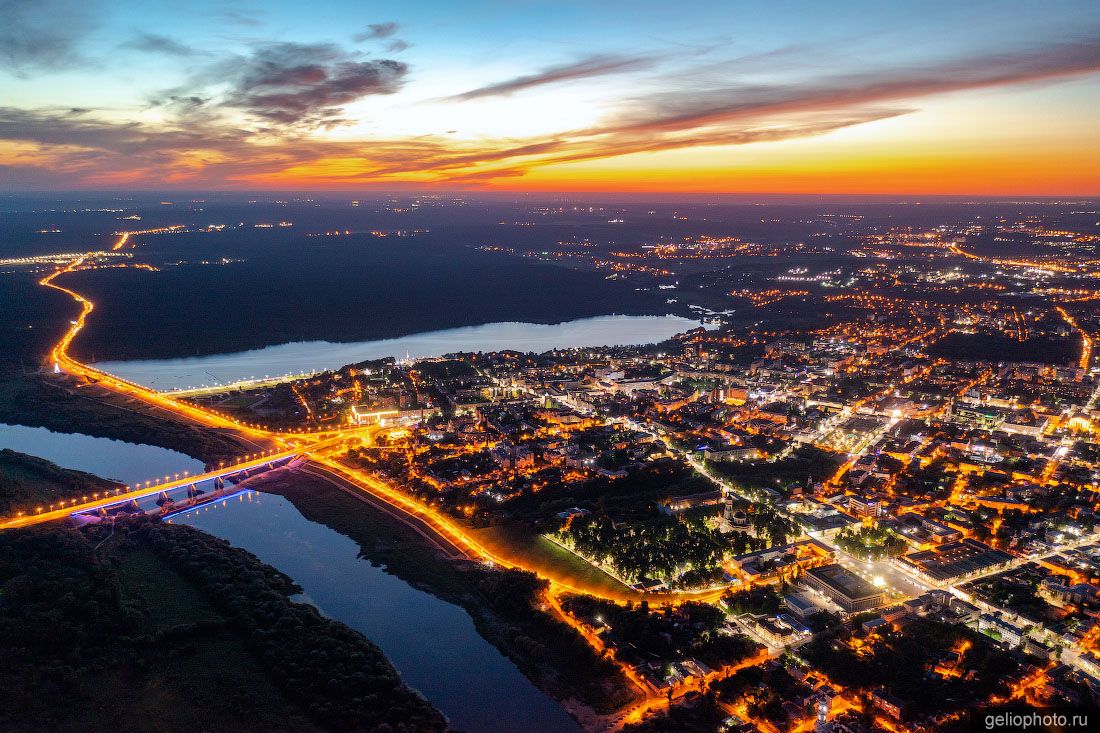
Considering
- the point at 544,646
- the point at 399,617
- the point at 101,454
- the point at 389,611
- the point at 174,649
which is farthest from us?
the point at 101,454

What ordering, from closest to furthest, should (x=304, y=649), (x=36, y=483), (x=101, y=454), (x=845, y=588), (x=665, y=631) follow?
1. (x=304, y=649)
2. (x=665, y=631)
3. (x=845, y=588)
4. (x=36, y=483)
5. (x=101, y=454)

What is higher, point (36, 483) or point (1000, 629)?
point (36, 483)

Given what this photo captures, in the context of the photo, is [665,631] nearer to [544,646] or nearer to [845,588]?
[544,646]

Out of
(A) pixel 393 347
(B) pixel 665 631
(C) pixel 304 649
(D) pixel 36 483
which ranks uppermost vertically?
(A) pixel 393 347

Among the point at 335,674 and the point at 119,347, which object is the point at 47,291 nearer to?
the point at 119,347

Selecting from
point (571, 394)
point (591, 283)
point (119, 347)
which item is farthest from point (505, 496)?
point (591, 283)

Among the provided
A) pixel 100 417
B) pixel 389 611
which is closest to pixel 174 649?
pixel 389 611
